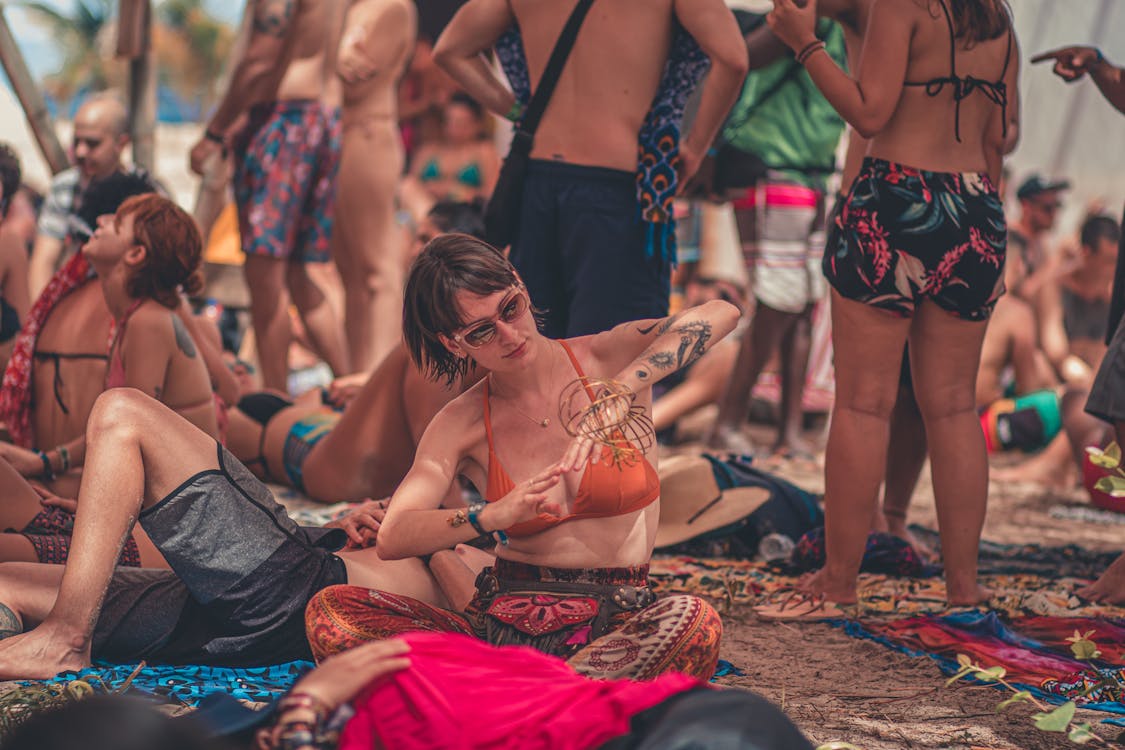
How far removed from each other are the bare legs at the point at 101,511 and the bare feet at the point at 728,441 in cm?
410

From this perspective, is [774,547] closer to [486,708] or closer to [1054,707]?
[1054,707]

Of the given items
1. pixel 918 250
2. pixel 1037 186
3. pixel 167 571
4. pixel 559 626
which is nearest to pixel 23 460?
pixel 167 571

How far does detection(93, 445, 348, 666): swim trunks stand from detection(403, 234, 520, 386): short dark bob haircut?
0.57 m

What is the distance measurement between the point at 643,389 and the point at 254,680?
107 cm

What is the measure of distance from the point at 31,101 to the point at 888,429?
524 centimetres

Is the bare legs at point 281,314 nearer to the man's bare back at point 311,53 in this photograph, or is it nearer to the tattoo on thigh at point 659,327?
the man's bare back at point 311,53

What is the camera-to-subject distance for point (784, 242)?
21.2 ft

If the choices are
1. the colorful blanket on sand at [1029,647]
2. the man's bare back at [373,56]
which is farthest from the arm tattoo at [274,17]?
the colorful blanket on sand at [1029,647]

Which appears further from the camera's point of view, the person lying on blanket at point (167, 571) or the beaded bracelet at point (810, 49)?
the beaded bracelet at point (810, 49)

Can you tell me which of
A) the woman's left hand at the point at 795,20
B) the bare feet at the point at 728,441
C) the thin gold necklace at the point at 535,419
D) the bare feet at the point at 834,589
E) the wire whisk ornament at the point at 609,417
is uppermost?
the woman's left hand at the point at 795,20

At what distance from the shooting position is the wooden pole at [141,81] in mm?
6770

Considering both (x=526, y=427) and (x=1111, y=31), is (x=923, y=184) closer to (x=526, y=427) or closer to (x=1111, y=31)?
(x=526, y=427)

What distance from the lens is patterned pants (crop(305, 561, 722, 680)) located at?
2482 mm

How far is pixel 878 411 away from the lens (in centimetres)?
367
